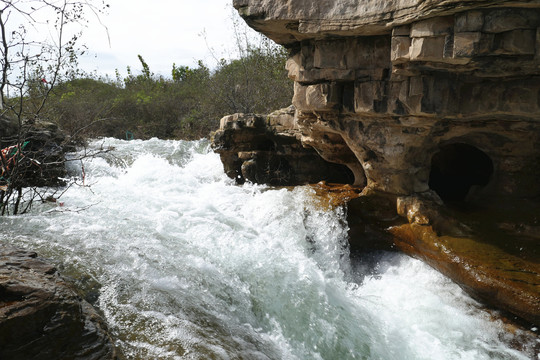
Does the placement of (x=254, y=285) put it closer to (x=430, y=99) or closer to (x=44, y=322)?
(x=44, y=322)

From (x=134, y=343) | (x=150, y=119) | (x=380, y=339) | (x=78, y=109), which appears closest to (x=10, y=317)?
(x=134, y=343)

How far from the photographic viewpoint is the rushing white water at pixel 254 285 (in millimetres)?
3006

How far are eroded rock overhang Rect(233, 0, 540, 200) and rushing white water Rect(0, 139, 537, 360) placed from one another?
1.14 metres

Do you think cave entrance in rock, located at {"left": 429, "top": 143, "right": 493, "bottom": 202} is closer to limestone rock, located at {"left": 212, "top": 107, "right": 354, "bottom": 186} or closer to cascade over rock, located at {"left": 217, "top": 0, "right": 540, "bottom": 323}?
cascade over rock, located at {"left": 217, "top": 0, "right": 540, "bottom": 323}

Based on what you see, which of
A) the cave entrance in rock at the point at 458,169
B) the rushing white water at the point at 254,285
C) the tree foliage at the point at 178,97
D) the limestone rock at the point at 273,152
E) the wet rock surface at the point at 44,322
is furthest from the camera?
the tree foliage at the point at 178,97

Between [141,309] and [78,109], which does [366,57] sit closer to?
[141,309]

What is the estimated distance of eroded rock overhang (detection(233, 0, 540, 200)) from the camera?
3348mm

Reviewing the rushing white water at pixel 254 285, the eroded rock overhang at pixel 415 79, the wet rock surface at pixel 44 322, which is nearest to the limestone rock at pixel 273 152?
the rushing white water at pixel 254 285

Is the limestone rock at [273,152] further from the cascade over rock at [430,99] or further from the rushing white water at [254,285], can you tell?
the cascade over rock at [430,99]

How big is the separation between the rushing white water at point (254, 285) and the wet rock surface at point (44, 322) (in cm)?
21

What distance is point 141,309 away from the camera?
117 inches

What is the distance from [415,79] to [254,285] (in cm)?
270

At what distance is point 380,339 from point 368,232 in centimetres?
182

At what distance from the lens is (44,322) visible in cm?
230
